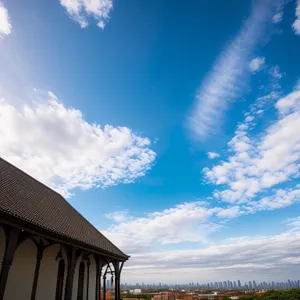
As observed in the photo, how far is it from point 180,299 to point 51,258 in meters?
25.5

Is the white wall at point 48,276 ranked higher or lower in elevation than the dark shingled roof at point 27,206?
lower

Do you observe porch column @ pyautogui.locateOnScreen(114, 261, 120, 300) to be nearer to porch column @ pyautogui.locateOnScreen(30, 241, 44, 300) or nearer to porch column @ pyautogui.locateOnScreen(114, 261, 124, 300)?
Result: porch column @ pyautogui.locateOnScreen(114, 261, 124, 300)

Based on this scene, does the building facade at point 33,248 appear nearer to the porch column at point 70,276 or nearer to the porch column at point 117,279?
the porch column at point 70,276

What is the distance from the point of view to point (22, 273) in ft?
34.8

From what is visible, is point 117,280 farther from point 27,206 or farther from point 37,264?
point 27,206

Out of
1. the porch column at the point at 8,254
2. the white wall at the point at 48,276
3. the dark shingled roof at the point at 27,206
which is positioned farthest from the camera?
the white wall at the point at 48,276

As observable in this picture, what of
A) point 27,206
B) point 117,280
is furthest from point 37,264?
point 117,280

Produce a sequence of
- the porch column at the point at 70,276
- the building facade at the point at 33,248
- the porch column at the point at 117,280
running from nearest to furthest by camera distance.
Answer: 1. the building facade at the point at 33,248
2. the porch column at the point at 70,276
3. the porch column at the point at 117,280

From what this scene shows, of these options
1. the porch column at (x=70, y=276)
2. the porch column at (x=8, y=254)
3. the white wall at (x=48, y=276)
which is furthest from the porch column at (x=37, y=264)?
the porch column at (x=8, y=254)

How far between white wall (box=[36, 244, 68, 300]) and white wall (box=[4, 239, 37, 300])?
0.73 metres

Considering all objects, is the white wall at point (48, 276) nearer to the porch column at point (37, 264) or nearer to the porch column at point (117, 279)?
the porch column at point (37, 264)

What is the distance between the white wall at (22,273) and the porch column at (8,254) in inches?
129

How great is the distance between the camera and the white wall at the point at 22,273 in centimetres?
997

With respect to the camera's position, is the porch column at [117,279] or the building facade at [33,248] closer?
the building facade at [33,248]
